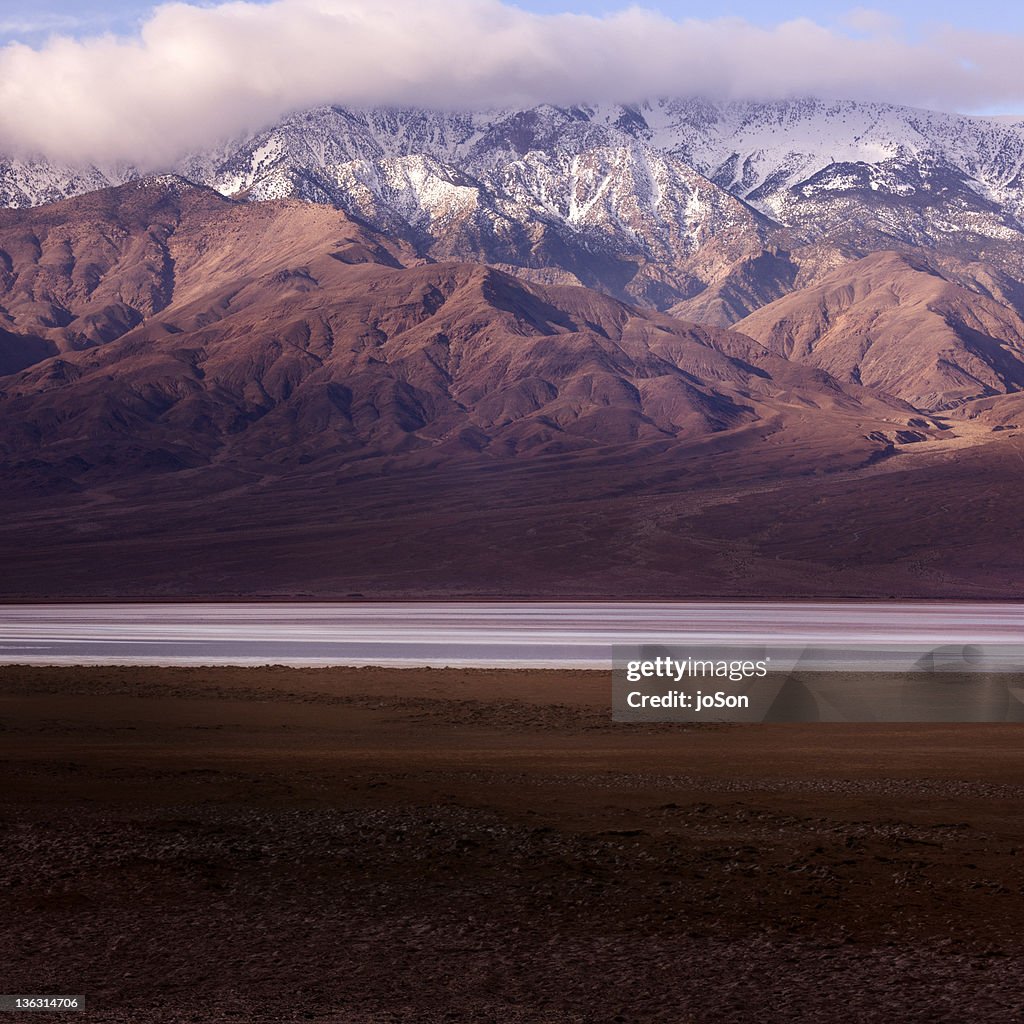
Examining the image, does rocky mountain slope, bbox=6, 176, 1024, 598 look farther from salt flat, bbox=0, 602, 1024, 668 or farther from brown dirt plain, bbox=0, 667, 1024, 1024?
brown dirt plain, bbox=0, 667, 1024, 1024

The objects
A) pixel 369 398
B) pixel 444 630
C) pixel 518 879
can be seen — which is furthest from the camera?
pixel 369 398

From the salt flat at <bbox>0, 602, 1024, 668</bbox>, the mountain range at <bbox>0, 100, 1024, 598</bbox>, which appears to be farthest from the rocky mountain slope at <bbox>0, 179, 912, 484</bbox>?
the salt flat at <bbox>0, 602, 1024, 668</bbox>

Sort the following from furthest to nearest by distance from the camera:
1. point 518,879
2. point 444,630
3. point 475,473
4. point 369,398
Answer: point 369,398 → point 475,473 → point 444,630 → point 518,879

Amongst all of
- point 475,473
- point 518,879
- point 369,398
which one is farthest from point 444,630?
point 369,398

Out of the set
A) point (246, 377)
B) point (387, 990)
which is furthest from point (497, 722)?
point (246, 377)

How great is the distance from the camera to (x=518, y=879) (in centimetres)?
1311

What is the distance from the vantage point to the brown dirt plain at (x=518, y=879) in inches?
399

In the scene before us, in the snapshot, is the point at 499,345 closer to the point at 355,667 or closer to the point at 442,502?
the point at 442,502

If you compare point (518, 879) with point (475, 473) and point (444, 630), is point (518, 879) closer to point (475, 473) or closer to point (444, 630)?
point (444, 630)

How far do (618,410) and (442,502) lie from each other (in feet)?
154

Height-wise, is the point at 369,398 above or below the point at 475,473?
above

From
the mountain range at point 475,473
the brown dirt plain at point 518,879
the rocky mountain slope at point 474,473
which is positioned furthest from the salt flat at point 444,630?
the brown dirt plain at point 518,879

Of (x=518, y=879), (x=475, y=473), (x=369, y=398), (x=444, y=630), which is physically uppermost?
(x=369, y=398)

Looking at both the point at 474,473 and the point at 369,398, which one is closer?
the point at 474,473
